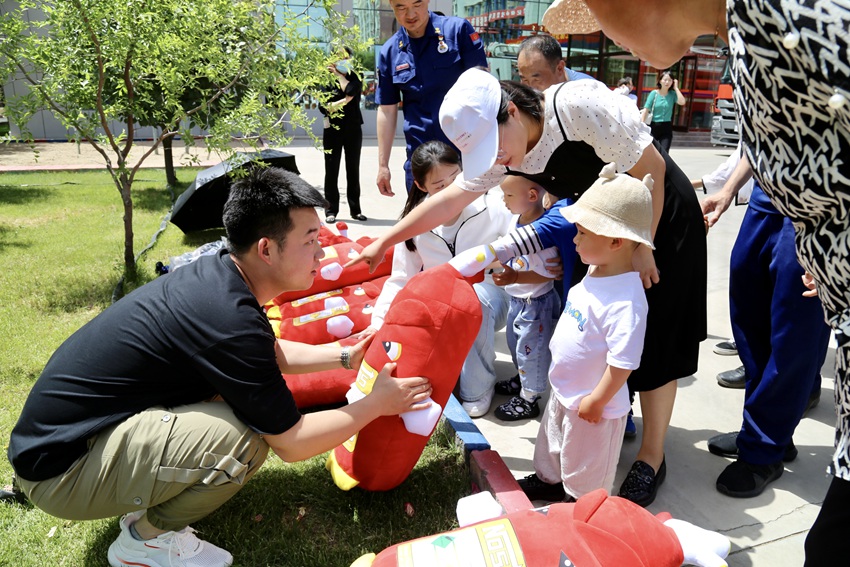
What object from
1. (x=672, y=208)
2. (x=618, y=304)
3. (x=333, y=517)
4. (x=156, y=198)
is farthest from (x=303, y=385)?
(x=156, y=198)

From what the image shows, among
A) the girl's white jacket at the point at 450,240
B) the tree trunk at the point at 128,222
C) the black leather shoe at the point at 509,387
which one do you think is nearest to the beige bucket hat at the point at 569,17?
the girl's white jacket at the point at 450,240

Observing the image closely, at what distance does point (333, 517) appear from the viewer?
7.86 feet

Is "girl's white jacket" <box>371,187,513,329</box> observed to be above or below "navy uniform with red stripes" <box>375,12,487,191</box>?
below

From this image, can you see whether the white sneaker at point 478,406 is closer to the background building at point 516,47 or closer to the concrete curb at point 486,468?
the concrete curb at point 486,468

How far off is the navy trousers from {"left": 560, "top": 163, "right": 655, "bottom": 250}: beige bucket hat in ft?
2.54

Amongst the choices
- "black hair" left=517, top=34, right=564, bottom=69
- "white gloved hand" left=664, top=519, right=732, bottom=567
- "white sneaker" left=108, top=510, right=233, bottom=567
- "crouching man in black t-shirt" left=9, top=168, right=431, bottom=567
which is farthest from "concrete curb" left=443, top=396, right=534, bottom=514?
"black hair" left=517, top=34, right=564, bottom=69

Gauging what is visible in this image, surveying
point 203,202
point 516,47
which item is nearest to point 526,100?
point 203,202

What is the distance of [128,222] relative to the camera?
5.01 m

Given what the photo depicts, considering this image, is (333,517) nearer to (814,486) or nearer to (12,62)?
(814,486)

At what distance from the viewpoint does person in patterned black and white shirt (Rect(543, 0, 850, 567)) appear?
881mm

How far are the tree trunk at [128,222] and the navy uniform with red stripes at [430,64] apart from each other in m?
2.19

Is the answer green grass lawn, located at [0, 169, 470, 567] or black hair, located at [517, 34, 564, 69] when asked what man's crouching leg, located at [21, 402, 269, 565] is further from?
black hair, located at [517, 34, 564, 69]

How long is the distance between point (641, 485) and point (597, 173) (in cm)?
121

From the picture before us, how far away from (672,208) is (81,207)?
7.76 meters
